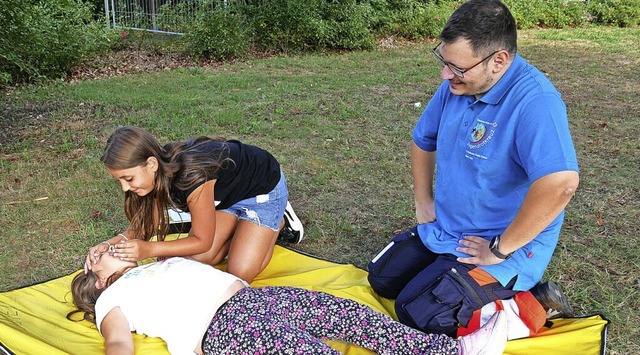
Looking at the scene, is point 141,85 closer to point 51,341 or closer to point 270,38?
point 270,38

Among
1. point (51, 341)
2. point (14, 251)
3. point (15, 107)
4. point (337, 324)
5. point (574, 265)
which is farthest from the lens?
point (15, 107)

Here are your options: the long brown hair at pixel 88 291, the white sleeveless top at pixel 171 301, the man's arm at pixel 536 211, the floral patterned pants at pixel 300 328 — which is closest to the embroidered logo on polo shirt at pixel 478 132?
the man's arm at pixel 536 211

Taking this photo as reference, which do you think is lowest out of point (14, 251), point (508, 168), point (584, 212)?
point (14, 251)

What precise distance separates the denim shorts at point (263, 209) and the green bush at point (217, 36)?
802 centimetres

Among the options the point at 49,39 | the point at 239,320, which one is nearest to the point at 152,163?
the point at 239,320

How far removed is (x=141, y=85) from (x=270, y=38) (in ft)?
12.5

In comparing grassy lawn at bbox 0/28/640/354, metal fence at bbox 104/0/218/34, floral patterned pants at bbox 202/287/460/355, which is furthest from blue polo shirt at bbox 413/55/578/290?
metal fence at bbox 104/0/218/34

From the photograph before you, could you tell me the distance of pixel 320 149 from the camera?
19.6ft

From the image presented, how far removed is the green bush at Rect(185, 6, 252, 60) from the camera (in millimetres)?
11211

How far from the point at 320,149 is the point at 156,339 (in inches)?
130

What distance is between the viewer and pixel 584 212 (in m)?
4.42

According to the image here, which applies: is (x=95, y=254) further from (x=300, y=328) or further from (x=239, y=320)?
(x=300, y=328)

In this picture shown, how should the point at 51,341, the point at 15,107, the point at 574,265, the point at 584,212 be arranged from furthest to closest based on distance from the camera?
the point at 15,107, the point at 584,212, the point at 574,265, the point at 51,341

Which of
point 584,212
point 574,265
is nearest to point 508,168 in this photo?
point 574,265
